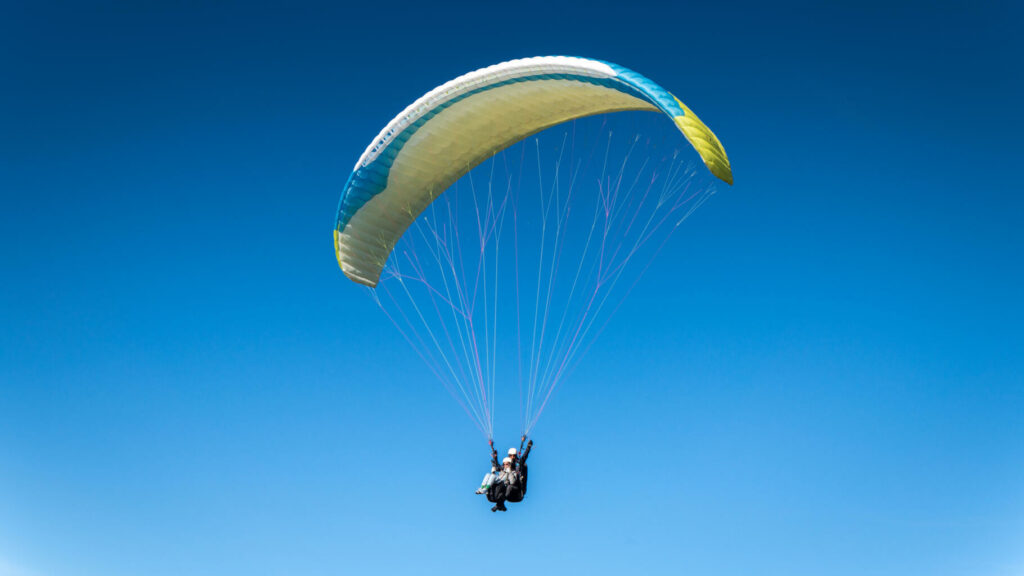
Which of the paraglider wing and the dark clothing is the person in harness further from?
the paraglider wing


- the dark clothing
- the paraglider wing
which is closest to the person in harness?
the dark clothing

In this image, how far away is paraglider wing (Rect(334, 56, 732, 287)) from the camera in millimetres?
13602

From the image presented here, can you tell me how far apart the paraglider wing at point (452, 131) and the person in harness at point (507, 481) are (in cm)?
460

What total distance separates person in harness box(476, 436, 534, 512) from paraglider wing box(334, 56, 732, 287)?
460 centimetres

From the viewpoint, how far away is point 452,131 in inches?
610

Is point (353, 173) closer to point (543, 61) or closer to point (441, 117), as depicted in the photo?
point (441, 117)

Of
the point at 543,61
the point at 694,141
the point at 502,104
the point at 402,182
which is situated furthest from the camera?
the point at 402,182

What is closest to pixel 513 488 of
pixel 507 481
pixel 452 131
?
pixel 507 481

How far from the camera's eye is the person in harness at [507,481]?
14039mm

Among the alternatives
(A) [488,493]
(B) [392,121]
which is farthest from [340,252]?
(A) [488,493]

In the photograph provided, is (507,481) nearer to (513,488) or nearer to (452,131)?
(513,488)

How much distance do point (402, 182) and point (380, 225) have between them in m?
0.91

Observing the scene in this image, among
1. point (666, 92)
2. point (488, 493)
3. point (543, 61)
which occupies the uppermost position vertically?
point (543, 61)

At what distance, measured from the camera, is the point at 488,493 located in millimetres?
14070
